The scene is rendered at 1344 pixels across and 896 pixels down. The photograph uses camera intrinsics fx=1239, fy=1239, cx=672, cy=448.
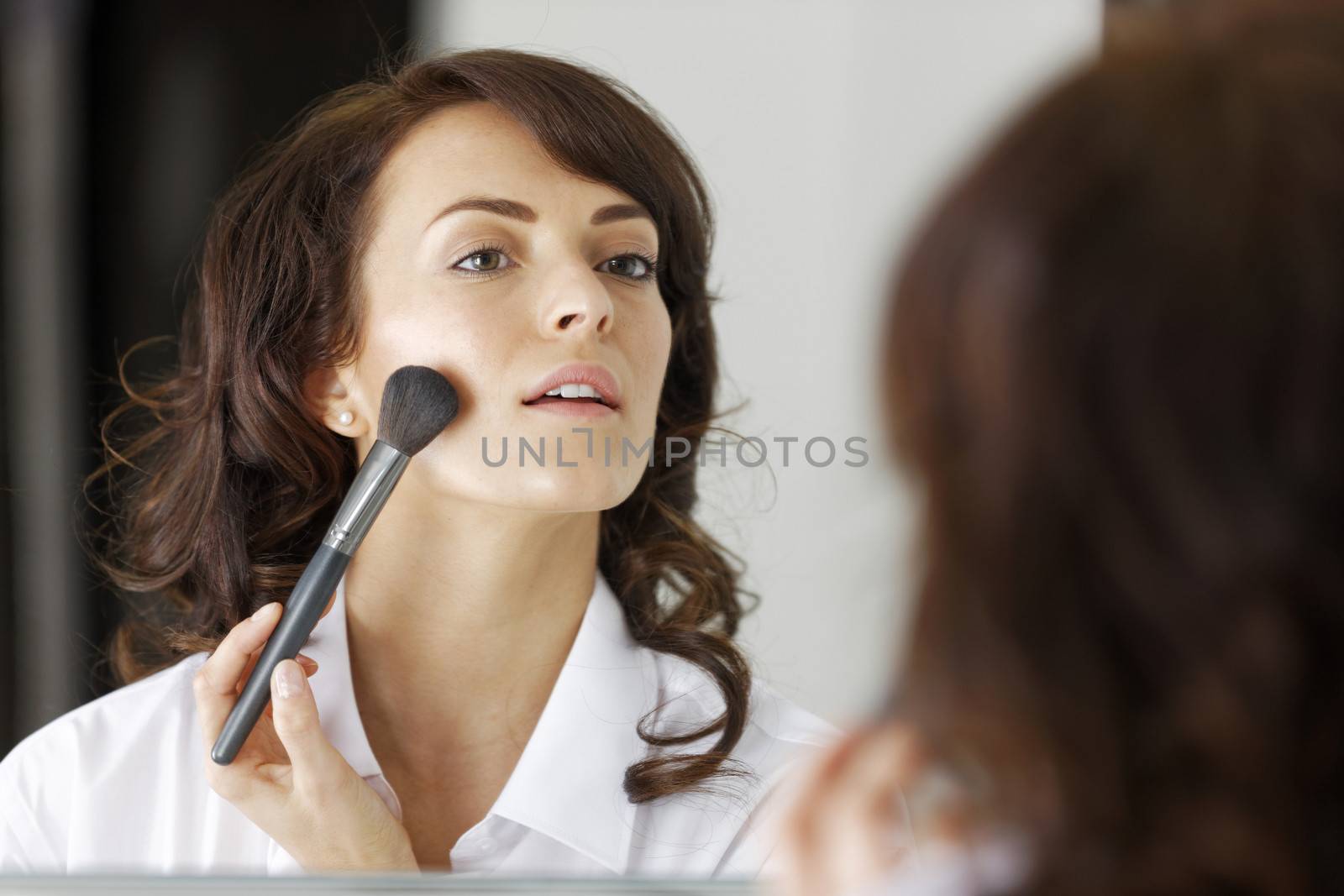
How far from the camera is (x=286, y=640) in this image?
51cm

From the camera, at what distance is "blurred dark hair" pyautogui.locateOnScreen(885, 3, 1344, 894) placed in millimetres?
235

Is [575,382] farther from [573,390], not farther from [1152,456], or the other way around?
[1152,456]

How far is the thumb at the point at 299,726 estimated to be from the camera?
1.67 ft

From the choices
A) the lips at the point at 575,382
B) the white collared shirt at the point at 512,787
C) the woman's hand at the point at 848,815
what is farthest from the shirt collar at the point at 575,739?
the woman's hand at the point at 848,815

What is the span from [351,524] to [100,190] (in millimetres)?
268

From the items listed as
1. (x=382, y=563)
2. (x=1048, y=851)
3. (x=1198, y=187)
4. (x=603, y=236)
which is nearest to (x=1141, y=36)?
(x=1198, y=187)

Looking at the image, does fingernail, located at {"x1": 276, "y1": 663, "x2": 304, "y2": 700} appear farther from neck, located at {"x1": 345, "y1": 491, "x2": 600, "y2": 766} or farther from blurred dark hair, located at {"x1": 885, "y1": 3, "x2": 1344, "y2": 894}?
blurred dark hair, located at {"x1": 885, "y1": 3, "x2": 1344, "y2": 894}

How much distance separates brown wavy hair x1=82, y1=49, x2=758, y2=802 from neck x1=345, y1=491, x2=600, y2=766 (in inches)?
1.2

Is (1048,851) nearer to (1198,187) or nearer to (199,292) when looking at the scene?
(1198,187)

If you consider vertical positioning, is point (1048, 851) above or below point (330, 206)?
below

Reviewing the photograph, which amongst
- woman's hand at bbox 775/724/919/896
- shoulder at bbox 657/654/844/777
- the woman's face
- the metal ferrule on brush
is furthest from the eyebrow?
woman's hand at bbox 775/724/919/896

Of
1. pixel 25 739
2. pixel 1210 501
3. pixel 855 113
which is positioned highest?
pixel 855 113

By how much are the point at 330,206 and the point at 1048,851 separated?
16.5 inches

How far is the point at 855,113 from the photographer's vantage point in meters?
0.57
